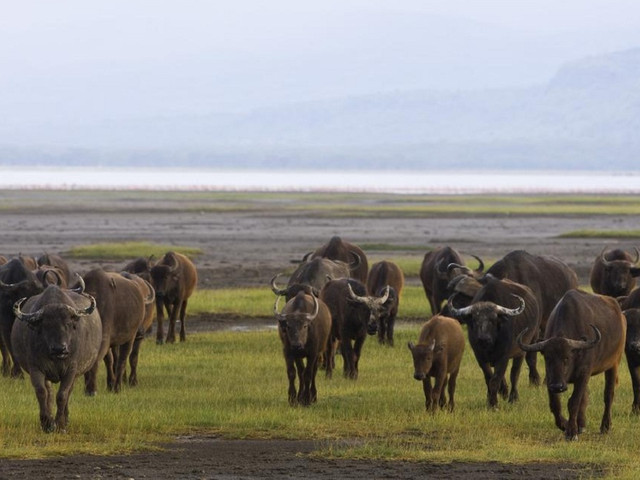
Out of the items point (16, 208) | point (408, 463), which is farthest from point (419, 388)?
point (16, 208)

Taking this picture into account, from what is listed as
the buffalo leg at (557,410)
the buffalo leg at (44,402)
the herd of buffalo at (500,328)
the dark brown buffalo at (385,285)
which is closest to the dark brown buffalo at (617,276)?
the herd of buffalo at (500,328)

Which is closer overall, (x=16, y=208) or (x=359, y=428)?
(x=359, y=428)

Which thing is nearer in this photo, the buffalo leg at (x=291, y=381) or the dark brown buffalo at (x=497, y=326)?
the dark brown buffalo at (x=497, y=326)

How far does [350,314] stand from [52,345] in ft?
19.6

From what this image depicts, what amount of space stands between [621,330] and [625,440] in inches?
49.2

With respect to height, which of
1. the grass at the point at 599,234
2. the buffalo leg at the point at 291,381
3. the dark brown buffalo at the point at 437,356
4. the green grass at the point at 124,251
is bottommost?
the green grass at the point at 124,251

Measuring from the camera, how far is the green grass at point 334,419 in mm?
13312

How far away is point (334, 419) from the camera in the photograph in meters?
15.3

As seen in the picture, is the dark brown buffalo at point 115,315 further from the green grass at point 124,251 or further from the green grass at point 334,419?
the green grass at point 124,251

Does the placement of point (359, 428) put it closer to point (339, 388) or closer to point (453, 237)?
point (339, 388)

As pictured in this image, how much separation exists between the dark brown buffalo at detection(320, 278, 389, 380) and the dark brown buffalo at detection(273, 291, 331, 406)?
1.88 m

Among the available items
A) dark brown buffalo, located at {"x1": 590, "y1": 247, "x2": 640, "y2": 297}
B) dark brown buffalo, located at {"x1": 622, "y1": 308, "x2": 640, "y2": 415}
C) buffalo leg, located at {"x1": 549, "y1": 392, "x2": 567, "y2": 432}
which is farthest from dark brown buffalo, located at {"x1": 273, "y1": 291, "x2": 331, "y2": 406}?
dark brown buffalo, located at {"x1": 590, "y1": 247, "x2": 640, "y2": 297}

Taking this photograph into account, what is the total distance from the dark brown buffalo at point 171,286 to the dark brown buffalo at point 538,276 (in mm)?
6038

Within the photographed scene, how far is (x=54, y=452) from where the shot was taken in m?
13.1
